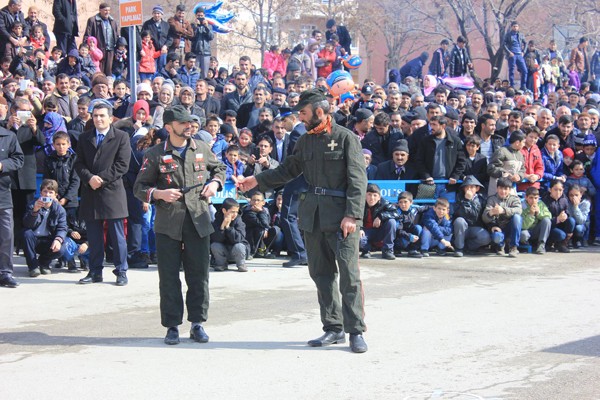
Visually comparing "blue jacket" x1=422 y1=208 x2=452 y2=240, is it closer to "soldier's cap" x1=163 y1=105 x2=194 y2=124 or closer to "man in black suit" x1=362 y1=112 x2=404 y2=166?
"man in black suit" x1=362 y1=112 x2=404 y2=166

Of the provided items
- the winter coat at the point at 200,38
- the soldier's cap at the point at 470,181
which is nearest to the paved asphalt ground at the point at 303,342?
the soldier's cap at the point at 470,181

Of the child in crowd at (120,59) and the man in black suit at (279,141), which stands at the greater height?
the child in crowd at (120,59)

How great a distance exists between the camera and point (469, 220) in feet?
41.4

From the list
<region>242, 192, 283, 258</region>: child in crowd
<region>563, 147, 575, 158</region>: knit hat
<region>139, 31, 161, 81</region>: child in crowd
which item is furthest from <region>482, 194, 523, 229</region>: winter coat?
<region>139, 31, 161, 81</region>: child in crowd

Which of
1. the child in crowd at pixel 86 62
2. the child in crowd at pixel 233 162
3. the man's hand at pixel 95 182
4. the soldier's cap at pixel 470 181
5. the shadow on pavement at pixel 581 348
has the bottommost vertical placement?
the shadow on pavement at pixel 581 348

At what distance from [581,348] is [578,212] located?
649cm

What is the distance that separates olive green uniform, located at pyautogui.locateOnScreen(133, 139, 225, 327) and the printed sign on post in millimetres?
5128

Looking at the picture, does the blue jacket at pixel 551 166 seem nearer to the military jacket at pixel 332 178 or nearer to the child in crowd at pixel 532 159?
the child in crowd at pixel 532 159

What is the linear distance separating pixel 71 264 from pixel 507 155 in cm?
644

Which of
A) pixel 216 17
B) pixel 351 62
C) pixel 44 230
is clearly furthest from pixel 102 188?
pixel 351 62

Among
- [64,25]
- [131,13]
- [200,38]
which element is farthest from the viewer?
[200,38]

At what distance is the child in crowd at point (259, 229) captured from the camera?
1201cm

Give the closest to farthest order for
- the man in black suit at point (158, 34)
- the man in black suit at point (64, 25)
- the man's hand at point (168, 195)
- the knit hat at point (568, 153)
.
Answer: the man's hand at point (168, 195)
the knit hat at point (568, 153)
the man in black suit at point (64, 25)
the man in black suit at point (158, 34)

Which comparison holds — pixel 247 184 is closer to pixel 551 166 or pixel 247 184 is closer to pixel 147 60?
pixel 551 166
